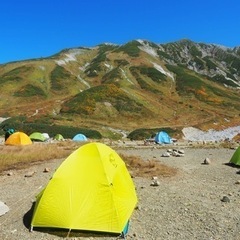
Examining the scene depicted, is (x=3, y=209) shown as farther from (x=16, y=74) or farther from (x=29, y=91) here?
(x=16, y=74)

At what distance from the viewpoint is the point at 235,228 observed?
11648mm

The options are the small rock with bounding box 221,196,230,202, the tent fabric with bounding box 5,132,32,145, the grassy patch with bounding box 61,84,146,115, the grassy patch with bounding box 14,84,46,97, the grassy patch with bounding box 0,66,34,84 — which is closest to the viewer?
the small rock with bounding box 221,196,230,202

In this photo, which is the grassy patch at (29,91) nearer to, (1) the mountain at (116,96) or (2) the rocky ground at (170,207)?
(1) the mountain at (116,96)

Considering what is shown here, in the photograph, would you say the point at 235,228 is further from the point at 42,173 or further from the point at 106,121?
the point at 106,121

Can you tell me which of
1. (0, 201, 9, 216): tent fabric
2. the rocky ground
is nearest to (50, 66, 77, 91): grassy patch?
the rocky ground

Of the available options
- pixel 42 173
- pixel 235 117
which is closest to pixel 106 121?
pixel 235 117

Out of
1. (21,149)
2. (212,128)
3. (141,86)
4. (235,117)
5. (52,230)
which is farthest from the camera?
(141,86)

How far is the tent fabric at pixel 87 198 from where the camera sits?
37.0 feet

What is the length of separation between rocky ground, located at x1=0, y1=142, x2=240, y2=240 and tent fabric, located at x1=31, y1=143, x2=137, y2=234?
365 millimetres

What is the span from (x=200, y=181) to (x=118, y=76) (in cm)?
12479

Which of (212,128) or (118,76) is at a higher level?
(118,76)

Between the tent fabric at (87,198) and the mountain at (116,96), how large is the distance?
6211 cm

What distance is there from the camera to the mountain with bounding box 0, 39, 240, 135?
89375 millimetres

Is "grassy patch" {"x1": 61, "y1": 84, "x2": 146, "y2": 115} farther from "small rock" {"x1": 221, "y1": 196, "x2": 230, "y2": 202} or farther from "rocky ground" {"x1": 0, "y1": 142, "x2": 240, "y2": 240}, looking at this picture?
"small rock" {"x1": 221, "y1": 196, "x2": 230, "y2": 202}
